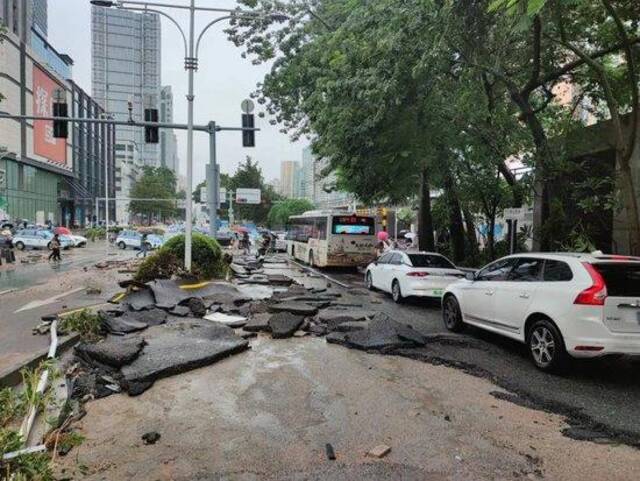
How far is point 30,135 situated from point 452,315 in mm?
65555

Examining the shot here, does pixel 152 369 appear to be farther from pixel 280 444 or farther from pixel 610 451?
pixel 610 451

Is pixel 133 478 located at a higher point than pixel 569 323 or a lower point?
lower

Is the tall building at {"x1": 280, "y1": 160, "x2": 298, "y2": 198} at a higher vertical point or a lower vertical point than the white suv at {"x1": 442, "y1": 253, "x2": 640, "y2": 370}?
higher

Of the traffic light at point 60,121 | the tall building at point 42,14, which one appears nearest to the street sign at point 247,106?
the traffic light at point 60,121

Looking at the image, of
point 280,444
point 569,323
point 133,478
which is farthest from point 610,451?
point 133,478

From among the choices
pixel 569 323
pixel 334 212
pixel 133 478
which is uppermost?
pixel 334 212

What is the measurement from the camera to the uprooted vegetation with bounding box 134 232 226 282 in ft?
47.5

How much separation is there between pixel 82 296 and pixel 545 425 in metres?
12.8

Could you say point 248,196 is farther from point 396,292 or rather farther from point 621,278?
point 621,278

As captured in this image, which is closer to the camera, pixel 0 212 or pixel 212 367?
pixel 212 367

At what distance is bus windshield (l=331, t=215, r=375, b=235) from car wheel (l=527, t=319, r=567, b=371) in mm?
16695

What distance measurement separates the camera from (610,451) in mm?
4484

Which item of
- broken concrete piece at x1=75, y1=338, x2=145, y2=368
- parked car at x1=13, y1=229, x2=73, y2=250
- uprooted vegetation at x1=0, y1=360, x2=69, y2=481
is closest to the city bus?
broken concrete piece at x1=75, y1=338, x2=145, y2=368

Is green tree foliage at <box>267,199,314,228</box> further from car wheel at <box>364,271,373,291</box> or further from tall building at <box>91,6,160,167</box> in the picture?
car wheel at <box>364,271,373,291</box>
